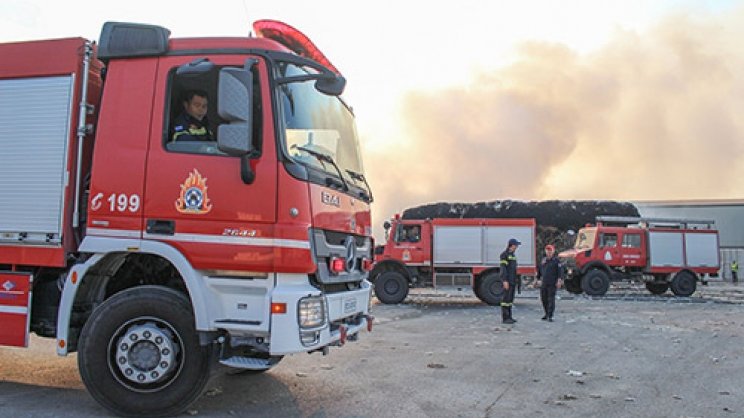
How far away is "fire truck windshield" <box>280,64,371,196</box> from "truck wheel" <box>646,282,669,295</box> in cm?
2022

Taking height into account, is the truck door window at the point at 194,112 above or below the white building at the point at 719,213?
below

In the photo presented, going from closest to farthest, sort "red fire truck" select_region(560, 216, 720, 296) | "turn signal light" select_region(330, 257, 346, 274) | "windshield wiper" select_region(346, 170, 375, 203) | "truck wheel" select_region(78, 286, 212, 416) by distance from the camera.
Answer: "truck wheel" select_region(78, 286, 212, 416) → "turn signal light" select_region(330, 257, 346, 274) → "windshield wiper" select_region(346, 170, 375, 203) → "red fire truck" select_region(560, 216, 720, 296)

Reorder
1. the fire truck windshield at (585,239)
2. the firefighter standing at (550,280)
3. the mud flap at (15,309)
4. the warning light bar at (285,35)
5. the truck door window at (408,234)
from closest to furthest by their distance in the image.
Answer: the mud flap at (15,309), the warning light bar at (285,35), the firefighter standing at (550,280), the truck door window at (408,234), the fire truck windshield at (585,239)

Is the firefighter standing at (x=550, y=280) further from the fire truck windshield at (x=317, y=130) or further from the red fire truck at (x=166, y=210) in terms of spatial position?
the red fire truck at (x=166, y=210)

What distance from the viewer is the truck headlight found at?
430 centimetres

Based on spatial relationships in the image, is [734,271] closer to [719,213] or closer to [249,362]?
[719,213]

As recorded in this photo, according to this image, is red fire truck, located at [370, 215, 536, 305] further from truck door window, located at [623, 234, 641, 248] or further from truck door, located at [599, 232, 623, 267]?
truck door window, located at [623, 234, 641, 248]

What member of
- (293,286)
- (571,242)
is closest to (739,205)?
(571,242)

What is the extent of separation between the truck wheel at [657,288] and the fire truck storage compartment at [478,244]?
7.89 metres

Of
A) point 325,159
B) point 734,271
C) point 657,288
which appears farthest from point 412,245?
point 734,271

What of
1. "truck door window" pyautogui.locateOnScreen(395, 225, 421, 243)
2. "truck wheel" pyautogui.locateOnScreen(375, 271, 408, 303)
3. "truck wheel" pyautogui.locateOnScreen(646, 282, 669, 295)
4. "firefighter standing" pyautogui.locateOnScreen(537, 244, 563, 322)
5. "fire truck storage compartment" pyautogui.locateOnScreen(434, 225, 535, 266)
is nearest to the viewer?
"firefighter standing" pyautogui.locateOnScreen(537, 244, 563, 322)

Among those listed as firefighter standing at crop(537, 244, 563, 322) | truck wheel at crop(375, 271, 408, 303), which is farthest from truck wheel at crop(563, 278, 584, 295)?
firefighter standing at crop(537, 244, 563, 322)

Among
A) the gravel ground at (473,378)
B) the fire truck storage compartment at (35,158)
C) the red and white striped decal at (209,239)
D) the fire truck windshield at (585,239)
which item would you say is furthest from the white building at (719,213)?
the fire truck storage compartment at (35,158)

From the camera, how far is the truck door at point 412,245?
17891 mm
